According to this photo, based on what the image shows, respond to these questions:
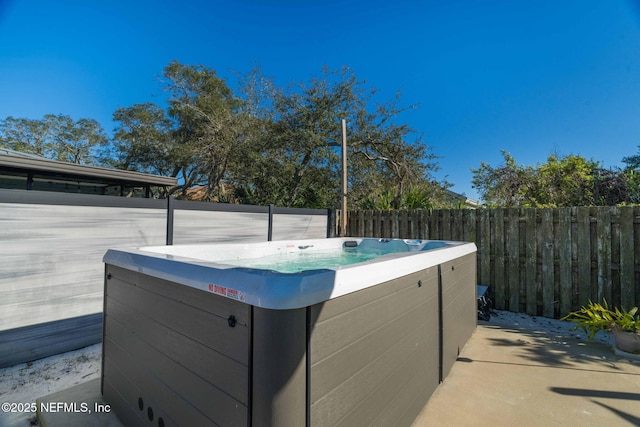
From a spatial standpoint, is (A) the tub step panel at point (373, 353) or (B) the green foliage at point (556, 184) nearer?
(A) the tub step panel at point (373, 353)

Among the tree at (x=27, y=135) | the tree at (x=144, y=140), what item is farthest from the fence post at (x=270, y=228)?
the tree at (x=27, y=135)

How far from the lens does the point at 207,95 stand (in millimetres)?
10367

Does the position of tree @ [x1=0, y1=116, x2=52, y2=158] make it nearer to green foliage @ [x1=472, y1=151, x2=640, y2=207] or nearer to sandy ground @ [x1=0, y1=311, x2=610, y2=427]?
sandy ground @ [x1=0, y1=311, x2=610, y2=427]

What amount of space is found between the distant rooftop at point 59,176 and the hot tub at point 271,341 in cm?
419

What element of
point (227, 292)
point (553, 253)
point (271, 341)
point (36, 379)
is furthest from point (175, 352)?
point (553, 253)

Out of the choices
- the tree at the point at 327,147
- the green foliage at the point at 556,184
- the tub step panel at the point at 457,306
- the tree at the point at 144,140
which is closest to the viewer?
the tub step panel at the point at 457,306

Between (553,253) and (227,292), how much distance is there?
160 inches

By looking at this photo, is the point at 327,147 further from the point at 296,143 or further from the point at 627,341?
the point at 627,341

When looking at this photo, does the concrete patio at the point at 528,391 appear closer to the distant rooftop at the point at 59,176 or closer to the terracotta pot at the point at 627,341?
the terracotta pot at the point at 627,341

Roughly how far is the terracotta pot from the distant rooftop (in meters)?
6.93

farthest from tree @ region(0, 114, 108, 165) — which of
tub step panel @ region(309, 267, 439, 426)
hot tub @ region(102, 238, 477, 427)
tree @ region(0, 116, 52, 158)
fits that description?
tub step panel @ region(309, 267, 439, 426)

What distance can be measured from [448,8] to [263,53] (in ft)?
19.1

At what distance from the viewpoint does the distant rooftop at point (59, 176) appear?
441cm

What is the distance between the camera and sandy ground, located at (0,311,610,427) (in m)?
1.77
